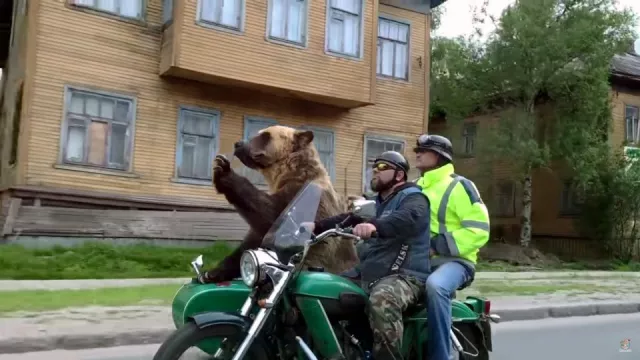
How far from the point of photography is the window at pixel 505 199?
1161 inches

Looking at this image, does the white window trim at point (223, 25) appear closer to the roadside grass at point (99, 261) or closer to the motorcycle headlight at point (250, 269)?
the roadside grass at point (99, 261)

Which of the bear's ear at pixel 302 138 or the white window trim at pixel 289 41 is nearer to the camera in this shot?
the bear's ear at pixel 302 138

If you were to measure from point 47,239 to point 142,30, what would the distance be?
5108 millimetres

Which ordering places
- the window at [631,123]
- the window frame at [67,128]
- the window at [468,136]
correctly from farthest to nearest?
the window at [468,136] < the window at [631,123] < the window frame at [67,128]

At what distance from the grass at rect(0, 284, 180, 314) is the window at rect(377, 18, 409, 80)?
10963 mm

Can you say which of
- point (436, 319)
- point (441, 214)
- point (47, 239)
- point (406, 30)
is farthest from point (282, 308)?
point (406, 30)

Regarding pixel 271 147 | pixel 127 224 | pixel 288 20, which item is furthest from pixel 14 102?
pixel 271 147

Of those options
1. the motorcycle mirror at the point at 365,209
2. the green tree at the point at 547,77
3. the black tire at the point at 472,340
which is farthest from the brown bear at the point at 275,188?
the green tree at the point at 547,77

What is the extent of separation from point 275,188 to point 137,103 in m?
11.0

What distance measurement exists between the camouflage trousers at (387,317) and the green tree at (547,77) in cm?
1842

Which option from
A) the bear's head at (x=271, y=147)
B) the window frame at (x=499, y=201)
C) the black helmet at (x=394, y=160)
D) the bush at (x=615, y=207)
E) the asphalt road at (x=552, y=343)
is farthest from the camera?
the window frame at (x=499, y=201)

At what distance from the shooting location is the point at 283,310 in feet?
14.1

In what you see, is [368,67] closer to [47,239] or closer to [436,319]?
[47,239]

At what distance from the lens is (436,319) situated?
4.68 metres
